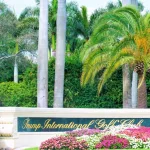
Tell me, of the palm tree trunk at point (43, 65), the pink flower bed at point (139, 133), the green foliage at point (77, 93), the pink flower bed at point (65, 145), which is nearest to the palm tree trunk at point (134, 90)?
the green foliage at point (77, 93)

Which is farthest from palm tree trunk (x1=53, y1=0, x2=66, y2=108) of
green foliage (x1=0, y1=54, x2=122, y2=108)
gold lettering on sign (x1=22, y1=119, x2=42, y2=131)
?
gold lettering on sign (x1=22, y1=119, x2=42, y2=131)

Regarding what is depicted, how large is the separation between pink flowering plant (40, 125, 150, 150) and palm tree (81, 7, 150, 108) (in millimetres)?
4793

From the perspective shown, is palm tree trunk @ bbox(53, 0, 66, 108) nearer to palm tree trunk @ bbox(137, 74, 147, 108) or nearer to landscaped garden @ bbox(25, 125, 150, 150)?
palm tree trunk @ bbox(137, 74, 147, 108)

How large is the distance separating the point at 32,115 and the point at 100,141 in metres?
3.99

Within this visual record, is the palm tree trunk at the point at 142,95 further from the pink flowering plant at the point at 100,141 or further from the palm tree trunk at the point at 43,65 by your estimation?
the pink flowering plant at the point at 100,141

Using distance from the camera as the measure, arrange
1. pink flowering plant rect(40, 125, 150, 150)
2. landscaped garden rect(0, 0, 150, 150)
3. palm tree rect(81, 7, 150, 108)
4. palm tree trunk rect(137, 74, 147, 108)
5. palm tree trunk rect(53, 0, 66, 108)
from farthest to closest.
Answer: palm tree trunk rect(53, 0, 66, 108) → palm tree trunk rect(137, 74, 147, 108) → palm tree rect(81, 7, 150, 108) → landscaped garden rect(0, 0, 150, 150) → pink flowering plant rect(40, 125, 150, 150)

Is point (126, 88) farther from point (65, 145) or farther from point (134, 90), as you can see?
point (65, 145)

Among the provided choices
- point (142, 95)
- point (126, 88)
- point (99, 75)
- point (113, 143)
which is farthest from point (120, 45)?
point (99, 75)

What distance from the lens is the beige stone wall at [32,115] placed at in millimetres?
16828

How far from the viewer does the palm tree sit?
20.2m

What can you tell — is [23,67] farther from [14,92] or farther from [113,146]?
[113,146]

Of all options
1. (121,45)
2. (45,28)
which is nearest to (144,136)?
(121,45)

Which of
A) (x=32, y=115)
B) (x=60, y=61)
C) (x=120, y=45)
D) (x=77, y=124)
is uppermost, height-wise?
(x=120, y=45)

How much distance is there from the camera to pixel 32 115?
1780 centimetres
